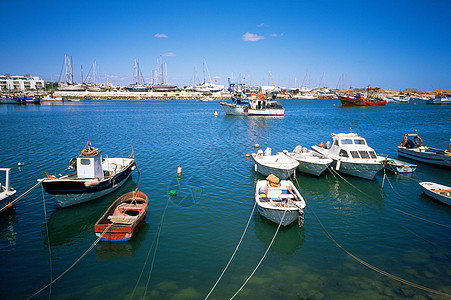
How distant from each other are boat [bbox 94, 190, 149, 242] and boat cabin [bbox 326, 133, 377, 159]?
752 inches

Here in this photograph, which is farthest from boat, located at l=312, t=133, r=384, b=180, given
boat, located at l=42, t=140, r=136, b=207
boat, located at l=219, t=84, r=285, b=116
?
boat, located at l=219, t=84, r=285, b=116

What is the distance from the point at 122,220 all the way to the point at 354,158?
2104 centimetres

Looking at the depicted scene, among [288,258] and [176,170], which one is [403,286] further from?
[176,170]

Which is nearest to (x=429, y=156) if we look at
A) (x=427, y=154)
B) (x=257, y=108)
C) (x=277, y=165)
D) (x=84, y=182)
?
(x=427, y=154)

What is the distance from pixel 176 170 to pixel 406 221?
2048 cm

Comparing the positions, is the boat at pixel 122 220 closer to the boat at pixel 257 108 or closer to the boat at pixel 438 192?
the boat at pixel 438 192

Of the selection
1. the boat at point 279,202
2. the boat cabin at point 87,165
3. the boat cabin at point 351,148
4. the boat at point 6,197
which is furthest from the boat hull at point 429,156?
the boat at point 6,197

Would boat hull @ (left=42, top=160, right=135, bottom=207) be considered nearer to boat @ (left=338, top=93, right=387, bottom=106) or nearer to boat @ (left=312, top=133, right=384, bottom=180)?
boat @ (left=312, top=133, right=384, bottom=180)

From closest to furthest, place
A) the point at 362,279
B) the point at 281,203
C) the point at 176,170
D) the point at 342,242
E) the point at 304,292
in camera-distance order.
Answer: the point at 304,292 < the point at 362,279 < the point at 342,242 < the point at 281,203 < the point at 176,170

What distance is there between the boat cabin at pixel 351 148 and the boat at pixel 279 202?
985 cm

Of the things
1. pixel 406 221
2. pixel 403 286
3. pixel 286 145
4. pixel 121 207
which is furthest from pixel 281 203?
pixel 286 145

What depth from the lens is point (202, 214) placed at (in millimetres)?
18516

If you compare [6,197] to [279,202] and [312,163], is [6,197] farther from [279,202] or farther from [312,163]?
[312,163]

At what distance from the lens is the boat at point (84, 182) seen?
18031mm
